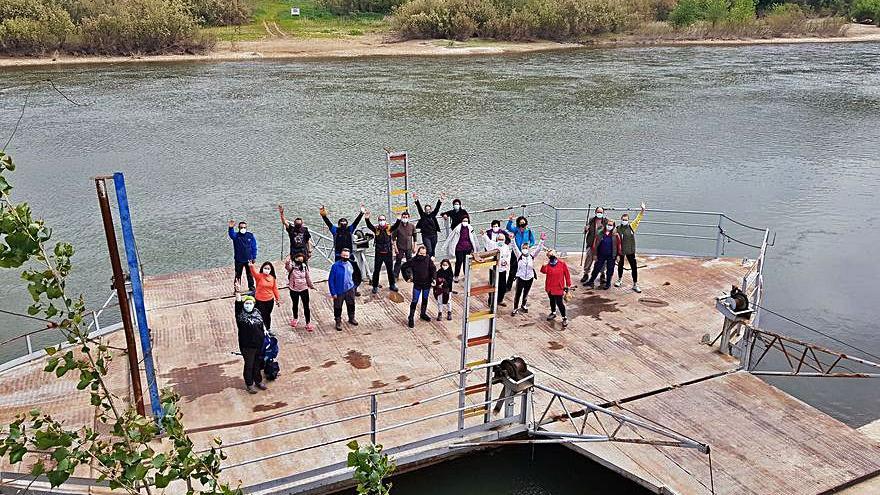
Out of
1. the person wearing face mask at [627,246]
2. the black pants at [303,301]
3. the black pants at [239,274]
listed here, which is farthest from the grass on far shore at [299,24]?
the person wearing face mask at [627,246]

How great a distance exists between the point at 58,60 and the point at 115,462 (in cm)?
6111

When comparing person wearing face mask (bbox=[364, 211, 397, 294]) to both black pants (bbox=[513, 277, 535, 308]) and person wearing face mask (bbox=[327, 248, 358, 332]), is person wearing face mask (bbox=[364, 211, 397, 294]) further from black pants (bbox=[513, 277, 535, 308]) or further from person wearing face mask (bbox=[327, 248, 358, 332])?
black pants (bbox=[513, 277, 535, 308])

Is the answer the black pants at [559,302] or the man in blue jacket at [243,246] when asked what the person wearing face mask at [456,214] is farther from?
the man in blue jacket at [243,246]

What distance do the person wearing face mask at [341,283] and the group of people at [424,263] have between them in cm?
2

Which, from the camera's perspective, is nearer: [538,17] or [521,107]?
[521,107]

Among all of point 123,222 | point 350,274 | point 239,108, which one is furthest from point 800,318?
point 239,108

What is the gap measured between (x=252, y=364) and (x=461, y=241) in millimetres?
4883

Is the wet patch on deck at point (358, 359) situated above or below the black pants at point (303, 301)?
below

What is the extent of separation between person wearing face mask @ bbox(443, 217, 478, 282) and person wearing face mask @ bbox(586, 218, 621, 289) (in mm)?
2281

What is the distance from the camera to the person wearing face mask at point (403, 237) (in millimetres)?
13594

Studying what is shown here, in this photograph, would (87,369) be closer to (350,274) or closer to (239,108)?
(350,274)

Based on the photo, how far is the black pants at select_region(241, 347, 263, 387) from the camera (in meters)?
9.88

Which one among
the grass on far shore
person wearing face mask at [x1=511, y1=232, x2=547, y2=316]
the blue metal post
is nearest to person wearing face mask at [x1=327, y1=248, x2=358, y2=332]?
person wearing face mask at [x1=511, y1=232, x2=547, y2=316]

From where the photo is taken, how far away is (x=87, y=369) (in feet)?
11.1
